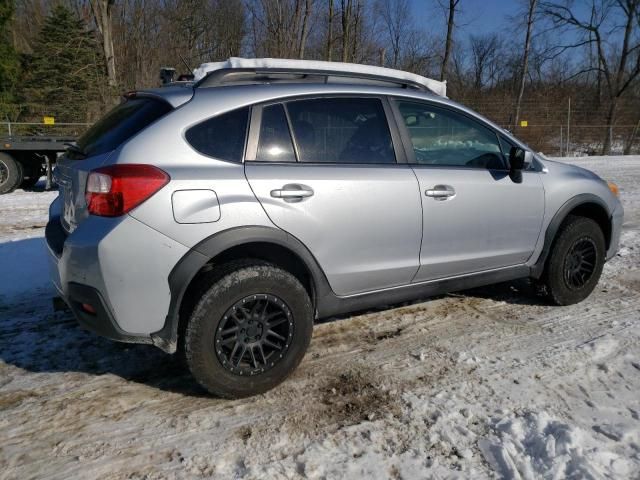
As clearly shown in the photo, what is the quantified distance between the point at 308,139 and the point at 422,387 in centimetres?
165

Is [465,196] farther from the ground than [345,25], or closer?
closer

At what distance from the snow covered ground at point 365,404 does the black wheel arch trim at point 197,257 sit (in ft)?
1.51

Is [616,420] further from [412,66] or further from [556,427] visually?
[412,66]

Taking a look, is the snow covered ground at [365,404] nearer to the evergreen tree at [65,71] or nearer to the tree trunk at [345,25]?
the evergreen tree at [65,71]

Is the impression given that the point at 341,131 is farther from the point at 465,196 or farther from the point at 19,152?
the point at 19,152

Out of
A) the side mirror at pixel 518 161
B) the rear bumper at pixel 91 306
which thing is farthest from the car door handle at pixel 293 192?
the side mirror at pixel 518 161

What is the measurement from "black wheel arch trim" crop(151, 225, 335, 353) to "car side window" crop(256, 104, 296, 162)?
441mm

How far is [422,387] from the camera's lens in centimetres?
306

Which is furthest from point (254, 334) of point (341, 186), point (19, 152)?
point (19, 152)

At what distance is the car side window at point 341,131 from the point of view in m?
3.14

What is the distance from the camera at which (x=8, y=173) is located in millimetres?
10492

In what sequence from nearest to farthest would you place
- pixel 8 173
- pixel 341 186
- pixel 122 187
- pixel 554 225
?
1. pixel 122 187
2. pixel 341 186
3. pixel 554 225
4. pixel 8 173

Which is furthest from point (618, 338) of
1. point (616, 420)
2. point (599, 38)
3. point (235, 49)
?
point (599, 38)

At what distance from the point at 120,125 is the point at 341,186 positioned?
1.34 metres
